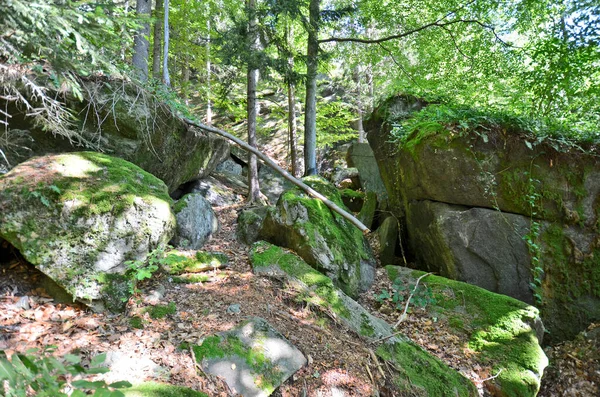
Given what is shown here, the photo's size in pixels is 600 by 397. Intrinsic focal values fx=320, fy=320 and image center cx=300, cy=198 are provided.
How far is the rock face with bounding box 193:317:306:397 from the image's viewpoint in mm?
3146

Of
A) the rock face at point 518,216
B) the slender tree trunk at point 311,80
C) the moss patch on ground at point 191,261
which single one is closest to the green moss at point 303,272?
the moss patch on ground at point 191,261

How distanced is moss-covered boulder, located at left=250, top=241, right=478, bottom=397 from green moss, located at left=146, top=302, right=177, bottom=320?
1499mm

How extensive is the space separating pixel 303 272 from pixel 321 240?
890mm

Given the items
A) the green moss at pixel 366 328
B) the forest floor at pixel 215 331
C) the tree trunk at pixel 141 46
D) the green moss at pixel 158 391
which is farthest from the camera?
the tree trunk at pixel 141 46

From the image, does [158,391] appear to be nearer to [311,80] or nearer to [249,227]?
[249,227]

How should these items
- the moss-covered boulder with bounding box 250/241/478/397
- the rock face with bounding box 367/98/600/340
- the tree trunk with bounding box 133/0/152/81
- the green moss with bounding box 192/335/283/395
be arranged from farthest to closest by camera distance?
the tree trunk with bounding box 133/0/152/81
the rock face with bounding box 367/98/600/340
the moss-covered boulder with bounding box 250/241/478/397
the green moss with bounding box 192/335/283/395

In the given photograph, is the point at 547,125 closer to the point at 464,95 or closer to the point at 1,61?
the point at 464,95

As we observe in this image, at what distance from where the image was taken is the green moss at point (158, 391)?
8.37ft

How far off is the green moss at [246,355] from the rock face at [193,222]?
242 centimetres

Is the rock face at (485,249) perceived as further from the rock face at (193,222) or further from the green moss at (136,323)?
the green moss at (136,323)

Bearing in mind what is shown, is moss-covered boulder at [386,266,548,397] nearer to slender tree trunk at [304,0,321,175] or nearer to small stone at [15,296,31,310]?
slender tree trunk at [304,0,321,175]

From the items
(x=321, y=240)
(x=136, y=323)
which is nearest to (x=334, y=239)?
(x=321, y=240)

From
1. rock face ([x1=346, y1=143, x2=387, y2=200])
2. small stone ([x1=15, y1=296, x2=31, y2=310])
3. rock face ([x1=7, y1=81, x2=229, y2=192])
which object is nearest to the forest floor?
small stone ([x1=15, y1=296, x2=31, y2=310])

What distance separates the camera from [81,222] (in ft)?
13.1
